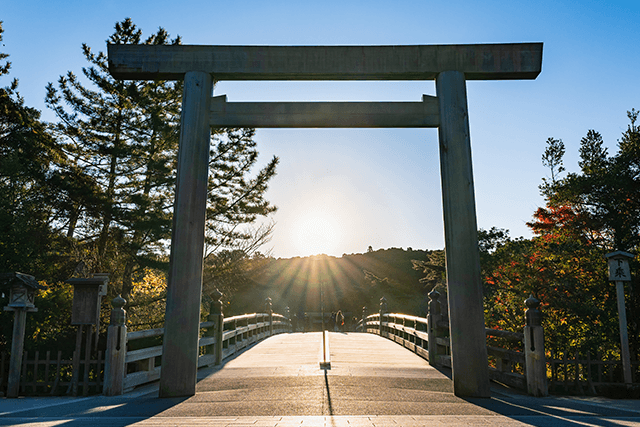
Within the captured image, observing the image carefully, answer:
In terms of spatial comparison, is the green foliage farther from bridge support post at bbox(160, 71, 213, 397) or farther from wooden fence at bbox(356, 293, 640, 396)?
bridge support post at bbox(160, 71, 213, 397)

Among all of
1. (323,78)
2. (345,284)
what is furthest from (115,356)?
(345,284)

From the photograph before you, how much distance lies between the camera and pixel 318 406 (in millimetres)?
4898

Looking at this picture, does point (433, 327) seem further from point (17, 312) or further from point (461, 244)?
point (17, 312)

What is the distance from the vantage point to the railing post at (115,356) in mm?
6414

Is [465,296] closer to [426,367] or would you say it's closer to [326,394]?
[326,394]

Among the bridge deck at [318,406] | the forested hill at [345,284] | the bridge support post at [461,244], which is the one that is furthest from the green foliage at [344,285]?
the bridge support post at [461,244]

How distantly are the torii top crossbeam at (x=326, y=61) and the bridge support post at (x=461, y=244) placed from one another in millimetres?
324

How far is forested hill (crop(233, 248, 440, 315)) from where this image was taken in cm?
4296

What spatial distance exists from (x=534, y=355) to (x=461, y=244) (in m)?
1.98

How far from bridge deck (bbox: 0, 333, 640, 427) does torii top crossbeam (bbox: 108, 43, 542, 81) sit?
176 inches

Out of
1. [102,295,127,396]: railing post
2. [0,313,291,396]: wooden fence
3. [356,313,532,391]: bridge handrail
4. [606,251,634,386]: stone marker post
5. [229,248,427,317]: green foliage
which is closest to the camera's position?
[102,295,127,396]: railing post

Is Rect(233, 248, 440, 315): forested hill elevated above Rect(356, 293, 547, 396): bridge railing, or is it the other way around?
Rect(233, 248, 440, 315): forested hill

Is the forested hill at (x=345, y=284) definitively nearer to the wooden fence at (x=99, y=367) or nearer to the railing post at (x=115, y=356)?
the wooden fence at (x=99, y=367)

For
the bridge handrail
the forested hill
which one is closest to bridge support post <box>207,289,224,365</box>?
the bridge handrail
